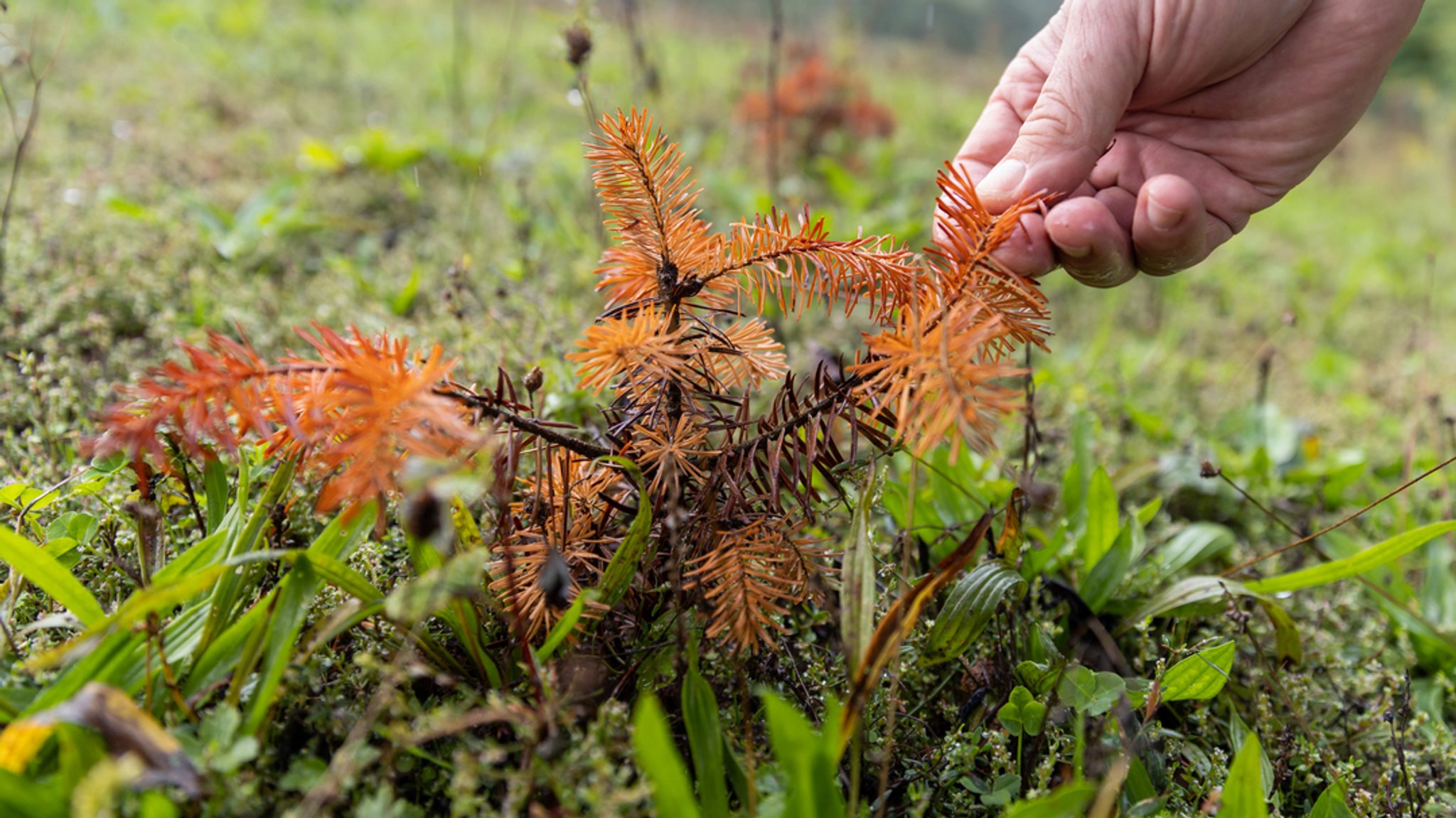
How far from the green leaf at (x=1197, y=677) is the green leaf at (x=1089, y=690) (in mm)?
62

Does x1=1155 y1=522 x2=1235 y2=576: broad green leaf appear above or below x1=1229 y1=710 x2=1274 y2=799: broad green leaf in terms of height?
above

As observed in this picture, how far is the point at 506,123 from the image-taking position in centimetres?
486

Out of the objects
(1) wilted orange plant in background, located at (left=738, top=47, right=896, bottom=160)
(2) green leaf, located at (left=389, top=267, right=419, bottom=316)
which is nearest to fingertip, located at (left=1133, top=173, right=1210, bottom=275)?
(2) green leaf, located at (left=389, top=267, right=419, bottom=316)

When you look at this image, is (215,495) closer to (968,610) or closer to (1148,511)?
(968,610)

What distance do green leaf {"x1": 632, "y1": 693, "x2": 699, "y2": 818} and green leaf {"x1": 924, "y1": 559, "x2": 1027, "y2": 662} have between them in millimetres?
565

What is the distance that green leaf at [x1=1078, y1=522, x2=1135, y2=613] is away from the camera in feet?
5.03

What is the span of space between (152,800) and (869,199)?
3608mm

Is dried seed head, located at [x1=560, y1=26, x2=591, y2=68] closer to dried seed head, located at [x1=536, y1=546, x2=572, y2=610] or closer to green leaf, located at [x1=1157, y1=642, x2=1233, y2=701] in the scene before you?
dried seed head, located at [x1=536, y1=546, x2=572, y2=610]

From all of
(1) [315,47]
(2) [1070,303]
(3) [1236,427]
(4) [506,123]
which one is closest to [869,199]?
(2) [1070,303]

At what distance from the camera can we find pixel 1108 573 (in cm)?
155

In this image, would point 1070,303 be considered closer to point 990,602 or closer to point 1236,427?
point 1236,427

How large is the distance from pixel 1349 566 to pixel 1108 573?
0.39 meters

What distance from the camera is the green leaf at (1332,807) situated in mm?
1144

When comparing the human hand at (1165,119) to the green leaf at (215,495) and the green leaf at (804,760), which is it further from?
the green leaf at (215,495)
